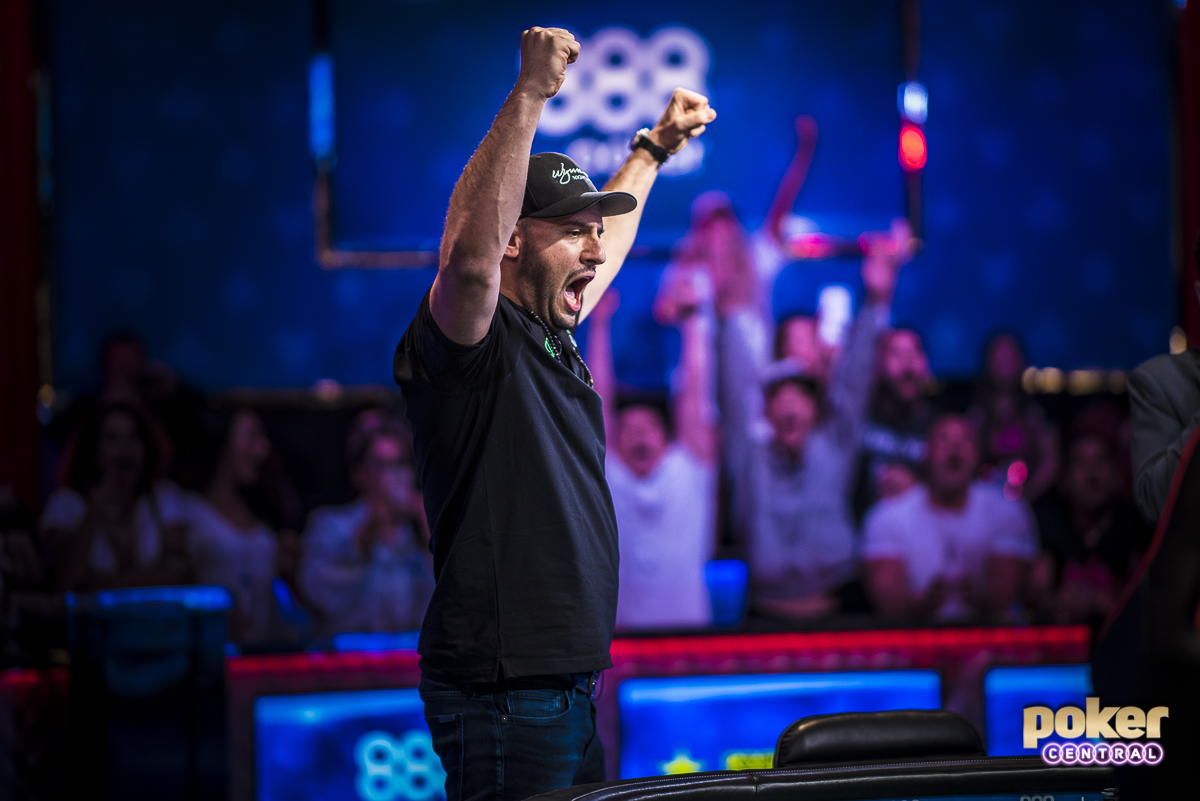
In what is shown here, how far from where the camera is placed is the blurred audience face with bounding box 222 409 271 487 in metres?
4.29

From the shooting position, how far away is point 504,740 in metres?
1.53

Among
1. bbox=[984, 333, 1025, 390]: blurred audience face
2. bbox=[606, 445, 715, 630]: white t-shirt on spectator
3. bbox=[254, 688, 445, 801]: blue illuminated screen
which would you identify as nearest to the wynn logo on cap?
bbox=[254, 688, 445, 801]: blue illuminated screen

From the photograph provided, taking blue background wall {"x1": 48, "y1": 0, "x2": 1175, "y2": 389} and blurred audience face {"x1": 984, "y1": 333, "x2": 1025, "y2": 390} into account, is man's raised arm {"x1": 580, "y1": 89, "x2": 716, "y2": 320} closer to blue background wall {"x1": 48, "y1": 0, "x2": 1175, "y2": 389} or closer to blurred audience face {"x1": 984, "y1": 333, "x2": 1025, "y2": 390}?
blue background wall {"x1": 48, "y1": 0, "x2": 1175, "y2": 389}

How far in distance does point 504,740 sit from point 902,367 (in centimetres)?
336

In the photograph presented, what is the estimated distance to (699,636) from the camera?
11.5ft

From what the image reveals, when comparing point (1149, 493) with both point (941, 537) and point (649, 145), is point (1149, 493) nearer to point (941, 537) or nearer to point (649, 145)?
point (649, 145)

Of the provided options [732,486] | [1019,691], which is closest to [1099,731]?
[1019,691]

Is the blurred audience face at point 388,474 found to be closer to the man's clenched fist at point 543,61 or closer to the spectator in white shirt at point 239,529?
the spectator in white shirt at point 239,529

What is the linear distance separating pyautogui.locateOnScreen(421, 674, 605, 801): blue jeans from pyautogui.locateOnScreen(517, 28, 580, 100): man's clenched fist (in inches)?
33.5

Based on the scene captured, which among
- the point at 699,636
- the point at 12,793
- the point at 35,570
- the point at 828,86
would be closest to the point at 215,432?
the point at 35,570

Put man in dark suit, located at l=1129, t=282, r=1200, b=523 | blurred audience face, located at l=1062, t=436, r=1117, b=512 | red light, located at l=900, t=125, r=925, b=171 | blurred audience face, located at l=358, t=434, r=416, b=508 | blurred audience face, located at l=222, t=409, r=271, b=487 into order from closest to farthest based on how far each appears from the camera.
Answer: man in dark suit, located at l=1129, t=282, r=1200, b=523 → blurred audience face, located at l=358, t=434, r=416, b=508 → blurred audience face, located at l=222, t=409, r=271, b=487 → blurred audience face, located at l=1062, t=436, r=1117, b=512 → red light, located at l=900, t=125, r=925, b=171

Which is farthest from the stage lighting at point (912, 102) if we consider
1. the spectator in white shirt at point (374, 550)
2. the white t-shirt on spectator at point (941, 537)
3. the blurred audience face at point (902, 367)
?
the spectator in white shirt at point (374, 550)

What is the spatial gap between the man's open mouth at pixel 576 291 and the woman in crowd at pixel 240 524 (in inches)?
109

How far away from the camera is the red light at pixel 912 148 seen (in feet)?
15.8
